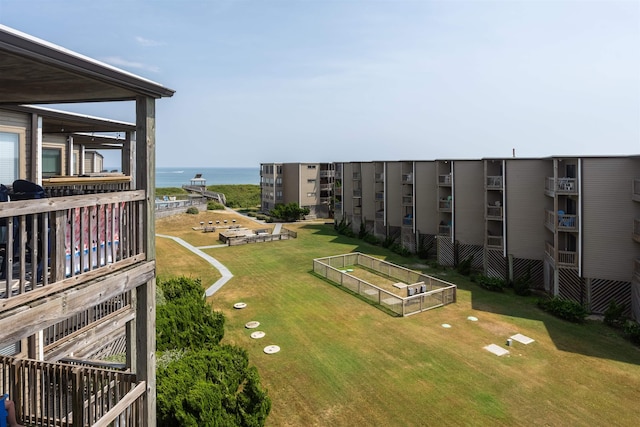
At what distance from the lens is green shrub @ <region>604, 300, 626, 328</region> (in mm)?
20562

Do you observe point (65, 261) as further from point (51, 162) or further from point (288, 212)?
point (288, 212)

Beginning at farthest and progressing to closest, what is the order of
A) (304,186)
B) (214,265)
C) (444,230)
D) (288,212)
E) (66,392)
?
1. (304,186)
2. (288,212)
3. (444,230)
4. (214,265)
5. (66,392)

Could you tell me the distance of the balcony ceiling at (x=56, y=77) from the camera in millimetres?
4498

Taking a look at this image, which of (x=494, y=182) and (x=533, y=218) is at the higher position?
(x=494, y=182)

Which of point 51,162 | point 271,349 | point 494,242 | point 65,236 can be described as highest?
point 51,162

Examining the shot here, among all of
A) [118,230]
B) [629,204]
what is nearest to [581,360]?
[629,204]

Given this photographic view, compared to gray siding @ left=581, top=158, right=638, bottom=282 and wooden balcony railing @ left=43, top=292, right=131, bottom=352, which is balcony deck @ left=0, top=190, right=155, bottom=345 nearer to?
wooden balcony railing @ left=43, top=292, right=131, bottom=352

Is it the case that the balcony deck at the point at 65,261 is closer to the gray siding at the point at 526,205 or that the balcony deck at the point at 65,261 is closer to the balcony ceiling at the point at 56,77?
the balcony ceiling at the point at 56,77

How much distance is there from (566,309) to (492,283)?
18.3ft

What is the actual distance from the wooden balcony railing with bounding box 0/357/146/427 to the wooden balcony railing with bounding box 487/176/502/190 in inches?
1137

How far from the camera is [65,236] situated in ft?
18.1

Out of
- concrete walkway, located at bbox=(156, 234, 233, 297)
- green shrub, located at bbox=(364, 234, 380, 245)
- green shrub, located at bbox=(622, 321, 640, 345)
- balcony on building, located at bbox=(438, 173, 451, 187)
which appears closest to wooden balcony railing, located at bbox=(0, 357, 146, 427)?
concrete walkway, located at bbox=(156, 234, 233, 297)

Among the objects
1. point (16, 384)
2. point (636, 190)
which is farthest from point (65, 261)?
point (636, 190)

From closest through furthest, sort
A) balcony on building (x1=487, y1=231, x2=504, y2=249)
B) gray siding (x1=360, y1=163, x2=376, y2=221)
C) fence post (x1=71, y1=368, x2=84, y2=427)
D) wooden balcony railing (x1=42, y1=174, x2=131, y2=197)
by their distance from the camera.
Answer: fence post (x1=71, y1=368, x2=84, y2=427), wooden balcony railing (x1=42, y1=174, x2=131, y2=197), balcony on building (x1=487, y1=231, x2=504, y2=249), gray siding (x1=360, y1=163, x2=376, y2=221)
